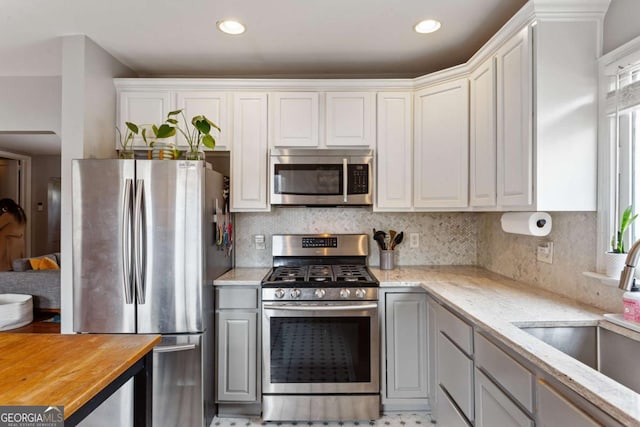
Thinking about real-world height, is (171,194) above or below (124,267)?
above

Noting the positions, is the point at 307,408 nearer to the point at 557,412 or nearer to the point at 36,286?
the point at 557,412

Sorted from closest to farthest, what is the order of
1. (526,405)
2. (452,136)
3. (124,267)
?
1. (526,405)
2. (124,267)
3. (452,136)

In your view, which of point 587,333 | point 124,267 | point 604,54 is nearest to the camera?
point 587,333

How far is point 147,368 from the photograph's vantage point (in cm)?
129

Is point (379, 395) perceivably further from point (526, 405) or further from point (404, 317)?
point (526, 405)

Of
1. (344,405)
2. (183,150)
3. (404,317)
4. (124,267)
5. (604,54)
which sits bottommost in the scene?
(344,405)

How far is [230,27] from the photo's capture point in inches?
83.6

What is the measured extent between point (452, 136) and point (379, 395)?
1.82 metres

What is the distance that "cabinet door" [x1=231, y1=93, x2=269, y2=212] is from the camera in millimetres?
2564

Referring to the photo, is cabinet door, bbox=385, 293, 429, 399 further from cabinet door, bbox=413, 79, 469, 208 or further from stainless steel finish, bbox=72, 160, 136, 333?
stainless steel finish, bbox=72, 160, 136, 333

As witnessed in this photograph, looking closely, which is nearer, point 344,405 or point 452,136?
point 344,405

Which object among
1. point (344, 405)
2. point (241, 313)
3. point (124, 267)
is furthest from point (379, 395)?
point (124, 267)

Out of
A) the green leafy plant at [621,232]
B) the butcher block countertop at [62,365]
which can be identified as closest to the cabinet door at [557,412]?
the green leafy plant at [621,232]

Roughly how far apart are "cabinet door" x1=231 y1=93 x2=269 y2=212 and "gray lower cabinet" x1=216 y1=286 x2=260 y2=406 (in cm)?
71
